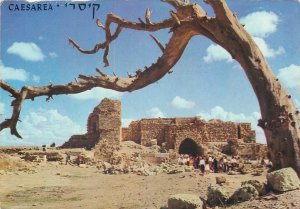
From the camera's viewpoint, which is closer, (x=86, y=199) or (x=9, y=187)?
(x=86, y=199)

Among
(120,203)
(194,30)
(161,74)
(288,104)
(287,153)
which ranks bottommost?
(120,203)

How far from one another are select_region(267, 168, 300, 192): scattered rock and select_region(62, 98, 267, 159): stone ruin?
1419 inches

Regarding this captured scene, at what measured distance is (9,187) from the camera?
642 inches

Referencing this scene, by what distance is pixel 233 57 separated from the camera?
580 centimetres

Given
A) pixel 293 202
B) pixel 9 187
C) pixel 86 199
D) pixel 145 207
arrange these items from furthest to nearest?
1. pixel 9 187
2. pixel 86 199
3. pixel 145 207
4. pixel 293 202

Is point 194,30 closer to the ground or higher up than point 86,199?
higher up

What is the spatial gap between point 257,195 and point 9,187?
13.1 meters

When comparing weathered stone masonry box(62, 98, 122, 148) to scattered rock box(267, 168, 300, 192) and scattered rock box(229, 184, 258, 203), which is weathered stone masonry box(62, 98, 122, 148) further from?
scattered rock box(267, 168, 300, 192)

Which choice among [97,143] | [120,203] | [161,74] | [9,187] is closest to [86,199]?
[120,203]

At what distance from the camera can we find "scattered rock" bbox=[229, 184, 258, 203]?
18.8 ft

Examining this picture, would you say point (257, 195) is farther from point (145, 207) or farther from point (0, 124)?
point (145, 207)

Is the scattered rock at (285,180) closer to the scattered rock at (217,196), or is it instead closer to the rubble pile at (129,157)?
the scattered rock at (217,196)

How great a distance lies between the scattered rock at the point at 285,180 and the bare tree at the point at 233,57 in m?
0.25

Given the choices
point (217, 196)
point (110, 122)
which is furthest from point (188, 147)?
point (217, 196)
